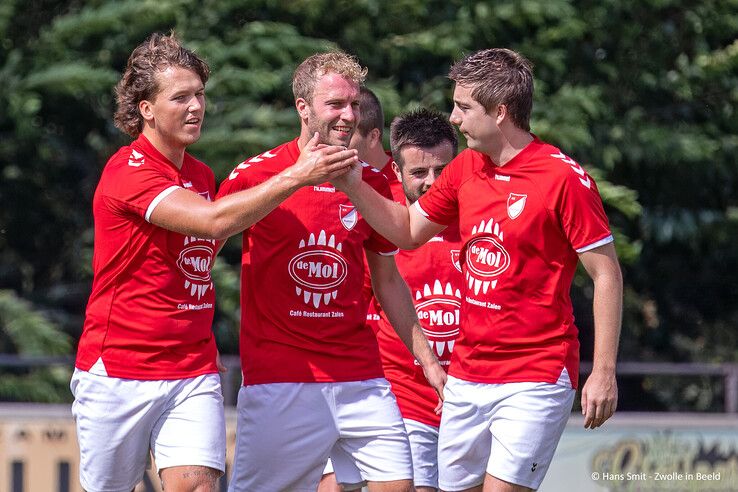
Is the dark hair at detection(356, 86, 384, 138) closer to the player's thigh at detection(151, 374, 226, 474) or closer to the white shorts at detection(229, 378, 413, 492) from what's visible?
the white shorts at detection(229, 378, 413, 492)

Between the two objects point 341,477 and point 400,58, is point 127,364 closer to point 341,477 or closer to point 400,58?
point 341,477

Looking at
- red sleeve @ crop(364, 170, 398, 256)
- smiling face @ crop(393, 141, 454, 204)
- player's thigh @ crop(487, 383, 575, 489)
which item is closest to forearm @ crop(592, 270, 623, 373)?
player's thigh @ crop(487, 383, 575, 489)

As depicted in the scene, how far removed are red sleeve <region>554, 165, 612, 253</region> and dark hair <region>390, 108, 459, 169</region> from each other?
4.15ft

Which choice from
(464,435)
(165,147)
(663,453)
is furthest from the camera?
(663,453)

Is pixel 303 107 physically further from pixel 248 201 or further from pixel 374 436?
pixel 374 436

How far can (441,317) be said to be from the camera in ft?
19.6

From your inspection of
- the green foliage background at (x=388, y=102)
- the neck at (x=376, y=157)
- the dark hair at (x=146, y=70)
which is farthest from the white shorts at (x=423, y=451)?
the green foliage background at (x=388, y=102)

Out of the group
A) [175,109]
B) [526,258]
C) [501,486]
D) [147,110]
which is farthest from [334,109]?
[501,486]

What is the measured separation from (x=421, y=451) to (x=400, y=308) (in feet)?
2.60

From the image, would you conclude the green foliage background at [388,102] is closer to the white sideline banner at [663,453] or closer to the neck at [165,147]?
the white sideline banner at [663,453]

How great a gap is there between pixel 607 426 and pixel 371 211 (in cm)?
418

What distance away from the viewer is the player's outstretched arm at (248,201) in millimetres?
4707

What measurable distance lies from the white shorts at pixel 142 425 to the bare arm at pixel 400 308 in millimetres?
878

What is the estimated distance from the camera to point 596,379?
186 inches
